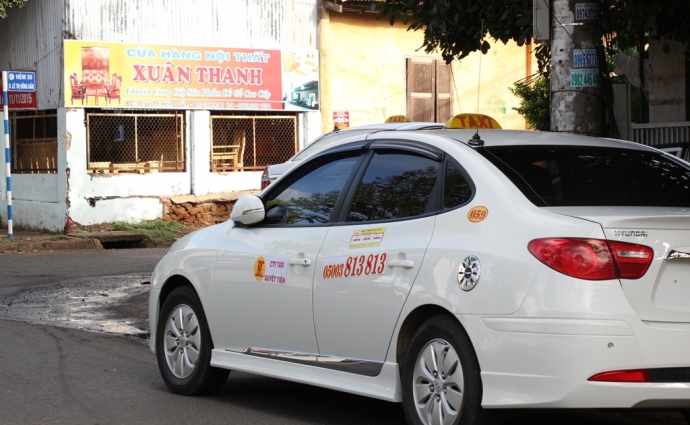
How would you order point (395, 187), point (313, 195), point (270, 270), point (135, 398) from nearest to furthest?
point (395, 187), point (270, 270), point (313, 195), point (135, 398)

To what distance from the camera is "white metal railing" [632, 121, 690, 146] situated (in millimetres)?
12570

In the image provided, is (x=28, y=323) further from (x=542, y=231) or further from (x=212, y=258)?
(x=542, y=231)

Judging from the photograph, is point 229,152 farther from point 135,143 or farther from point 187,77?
point 135,143

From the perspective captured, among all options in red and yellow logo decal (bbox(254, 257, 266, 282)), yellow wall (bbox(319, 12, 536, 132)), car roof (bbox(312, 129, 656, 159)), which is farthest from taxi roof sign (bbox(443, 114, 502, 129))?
yellow wall (bbox(319, 12, 536, 132))

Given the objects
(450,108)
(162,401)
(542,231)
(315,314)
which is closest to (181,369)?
(162,401)

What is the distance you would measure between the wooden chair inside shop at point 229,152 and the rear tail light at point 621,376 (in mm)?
17873

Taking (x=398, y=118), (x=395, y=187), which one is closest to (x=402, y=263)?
(x=395, y=187)

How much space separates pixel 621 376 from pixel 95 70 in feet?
56.6

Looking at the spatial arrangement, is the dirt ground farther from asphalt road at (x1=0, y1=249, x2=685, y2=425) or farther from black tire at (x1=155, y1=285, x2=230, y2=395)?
black tire at (x1=155, y1=285, x2=230, y2=395)

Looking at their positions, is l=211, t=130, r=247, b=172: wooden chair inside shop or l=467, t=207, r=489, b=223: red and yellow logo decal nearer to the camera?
l=467, t=207, r=489, b=223: red and yellow logo decal

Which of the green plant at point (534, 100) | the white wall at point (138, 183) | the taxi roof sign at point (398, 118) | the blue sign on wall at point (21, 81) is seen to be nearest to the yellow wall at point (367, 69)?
the green plant at point (534, 100)

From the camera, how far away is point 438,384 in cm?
498

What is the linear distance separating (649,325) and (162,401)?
3354 millimetres

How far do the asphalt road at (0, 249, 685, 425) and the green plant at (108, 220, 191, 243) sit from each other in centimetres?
1068
